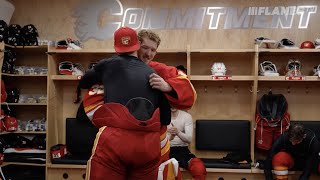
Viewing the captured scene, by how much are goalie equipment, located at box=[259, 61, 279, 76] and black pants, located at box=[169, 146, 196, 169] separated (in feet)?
4.53

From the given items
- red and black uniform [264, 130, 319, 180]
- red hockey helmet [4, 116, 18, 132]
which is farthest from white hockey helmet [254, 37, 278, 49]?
red hockey helmet [4, 116, 18, 132]

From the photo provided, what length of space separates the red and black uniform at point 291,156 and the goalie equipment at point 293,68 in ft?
2.57

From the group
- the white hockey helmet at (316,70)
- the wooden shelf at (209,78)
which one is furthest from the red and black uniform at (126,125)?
the white hockey helmet at (316,70)

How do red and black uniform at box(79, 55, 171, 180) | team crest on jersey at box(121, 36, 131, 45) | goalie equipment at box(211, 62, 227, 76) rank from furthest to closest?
goalie equipment at box(211, 62, 227, 76), team crest on jersey at box(121, 36, 131, 45), red and black uniform at box(79, 55, 171, 180)

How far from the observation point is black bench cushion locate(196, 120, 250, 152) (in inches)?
198

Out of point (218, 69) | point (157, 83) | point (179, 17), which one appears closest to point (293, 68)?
point (218, 69)

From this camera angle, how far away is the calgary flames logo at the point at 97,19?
5.43 metres

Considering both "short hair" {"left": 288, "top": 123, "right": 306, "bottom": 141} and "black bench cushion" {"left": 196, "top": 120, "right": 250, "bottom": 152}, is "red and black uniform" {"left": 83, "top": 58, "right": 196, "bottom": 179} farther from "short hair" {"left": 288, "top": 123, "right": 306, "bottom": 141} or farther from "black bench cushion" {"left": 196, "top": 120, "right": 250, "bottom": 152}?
"black bench cushion" {"left": 196, "top": 120, "right": 250, "bottom": 152}

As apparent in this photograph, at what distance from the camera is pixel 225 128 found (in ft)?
16.7

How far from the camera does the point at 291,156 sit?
177 inches

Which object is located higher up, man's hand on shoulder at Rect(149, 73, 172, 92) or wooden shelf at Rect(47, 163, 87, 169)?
man's hand on shoulder at Rect(149, 73, 172, 92)

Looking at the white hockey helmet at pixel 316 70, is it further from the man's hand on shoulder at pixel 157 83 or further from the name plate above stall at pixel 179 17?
the man's hand on shoulder at pixel 157 83

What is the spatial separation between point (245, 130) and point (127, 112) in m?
3.42

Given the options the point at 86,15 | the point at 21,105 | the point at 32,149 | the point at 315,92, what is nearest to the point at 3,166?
the point at 32,149
